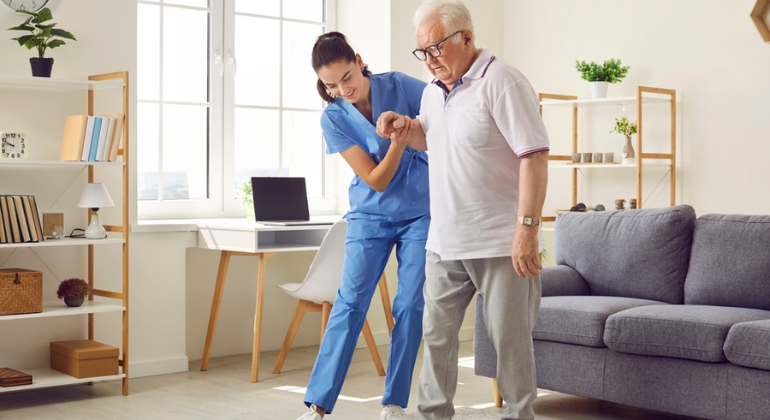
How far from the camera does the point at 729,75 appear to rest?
415 cm

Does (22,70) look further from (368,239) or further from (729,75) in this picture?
(729,75)

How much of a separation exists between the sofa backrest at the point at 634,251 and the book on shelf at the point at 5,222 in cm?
226

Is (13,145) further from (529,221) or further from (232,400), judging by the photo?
(529,221)

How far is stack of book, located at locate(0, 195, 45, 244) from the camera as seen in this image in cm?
326

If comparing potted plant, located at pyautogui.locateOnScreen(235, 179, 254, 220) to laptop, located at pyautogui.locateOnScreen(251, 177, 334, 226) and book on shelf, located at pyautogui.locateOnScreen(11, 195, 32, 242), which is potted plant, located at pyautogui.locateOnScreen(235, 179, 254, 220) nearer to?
laptop, located at pyautogui.locateOnScreen(251, 177, 334, 226)

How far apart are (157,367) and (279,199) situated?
1.00 m

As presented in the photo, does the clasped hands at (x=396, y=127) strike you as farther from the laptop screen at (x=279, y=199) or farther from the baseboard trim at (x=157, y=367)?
the baseboard trim at (x=157, y=367)

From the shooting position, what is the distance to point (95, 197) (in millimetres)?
3525

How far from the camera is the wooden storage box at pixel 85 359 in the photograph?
3439mm

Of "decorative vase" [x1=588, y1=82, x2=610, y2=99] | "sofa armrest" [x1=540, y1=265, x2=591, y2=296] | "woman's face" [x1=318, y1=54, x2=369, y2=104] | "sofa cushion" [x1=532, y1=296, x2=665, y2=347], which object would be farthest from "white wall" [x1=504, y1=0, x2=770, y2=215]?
"woman's face" [x1=318, y1=54, x2=369, y2=104]

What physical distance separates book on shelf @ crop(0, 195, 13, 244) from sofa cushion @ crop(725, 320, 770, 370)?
2.62 meters

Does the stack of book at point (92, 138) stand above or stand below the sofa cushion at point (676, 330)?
above

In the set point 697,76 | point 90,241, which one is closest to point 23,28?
point 90,241

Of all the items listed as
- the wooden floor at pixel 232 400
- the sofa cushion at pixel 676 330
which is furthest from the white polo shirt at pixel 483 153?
the wooden floor at pixel 232 400
